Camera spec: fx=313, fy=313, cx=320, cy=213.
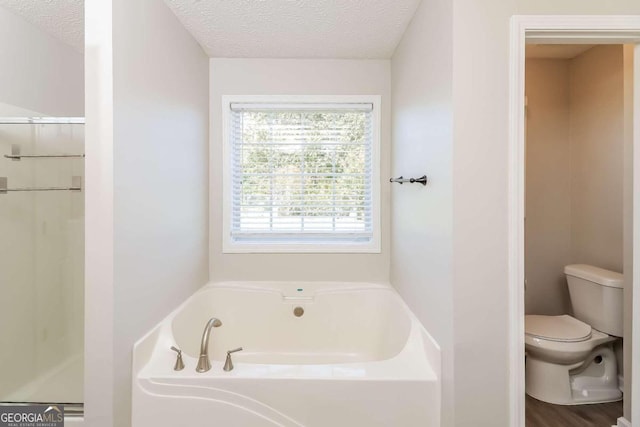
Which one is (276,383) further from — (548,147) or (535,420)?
(548,147)

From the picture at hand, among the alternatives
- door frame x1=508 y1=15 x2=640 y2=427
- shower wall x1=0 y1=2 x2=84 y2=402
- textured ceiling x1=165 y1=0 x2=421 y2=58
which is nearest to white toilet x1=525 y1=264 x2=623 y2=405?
door frame x1=508 y1=15 x2=640 y2=427

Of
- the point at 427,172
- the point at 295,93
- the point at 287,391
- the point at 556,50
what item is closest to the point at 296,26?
the point at 295,93

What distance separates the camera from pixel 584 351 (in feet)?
6.31

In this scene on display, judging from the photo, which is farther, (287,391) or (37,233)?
(37,233)

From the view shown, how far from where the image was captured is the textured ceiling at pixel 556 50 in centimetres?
238

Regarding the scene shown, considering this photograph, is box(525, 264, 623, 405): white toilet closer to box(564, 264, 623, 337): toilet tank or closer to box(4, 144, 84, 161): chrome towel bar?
box(564, 264, 623, 337): toilet tank

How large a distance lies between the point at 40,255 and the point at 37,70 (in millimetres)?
1114

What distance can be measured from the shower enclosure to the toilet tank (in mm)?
3173

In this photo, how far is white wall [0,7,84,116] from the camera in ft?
5.66

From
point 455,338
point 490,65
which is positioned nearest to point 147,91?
point 490,65

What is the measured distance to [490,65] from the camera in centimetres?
125

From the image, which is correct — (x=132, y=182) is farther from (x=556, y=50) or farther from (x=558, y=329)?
(x=556, y=50)

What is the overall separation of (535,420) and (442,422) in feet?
3.24

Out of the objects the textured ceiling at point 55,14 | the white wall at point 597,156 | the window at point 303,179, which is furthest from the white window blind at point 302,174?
the white wall at point 597,156
